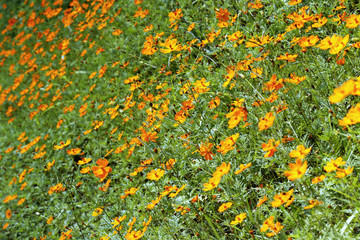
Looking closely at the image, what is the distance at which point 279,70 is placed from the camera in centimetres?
286

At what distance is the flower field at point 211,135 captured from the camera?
1.95 m

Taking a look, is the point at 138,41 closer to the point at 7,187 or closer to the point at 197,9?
the point at 197,9

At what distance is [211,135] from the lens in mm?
2541

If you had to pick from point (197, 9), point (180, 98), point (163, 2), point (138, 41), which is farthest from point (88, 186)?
point (163, 2)

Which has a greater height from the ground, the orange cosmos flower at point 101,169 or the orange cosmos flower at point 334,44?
the orange cosmos flower at point 334,44

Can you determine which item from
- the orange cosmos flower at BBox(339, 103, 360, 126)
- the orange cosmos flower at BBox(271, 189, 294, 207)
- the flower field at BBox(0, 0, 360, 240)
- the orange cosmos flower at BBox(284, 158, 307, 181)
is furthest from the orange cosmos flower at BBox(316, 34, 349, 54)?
the orange cosmos flower at BBox(271, 189, 294, 207)

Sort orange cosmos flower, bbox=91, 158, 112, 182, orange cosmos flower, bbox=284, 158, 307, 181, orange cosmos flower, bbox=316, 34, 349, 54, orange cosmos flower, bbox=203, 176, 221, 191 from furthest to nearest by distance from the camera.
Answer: orange cosmos flower, bbox=91, 158, 112, 182
orange cosmos flower, bbox=316, 34, 349, 54
orange cosmos flower, bbox=203, 176, 221, 191
orange cosmos flower, bbox=284, 158, 307, 181

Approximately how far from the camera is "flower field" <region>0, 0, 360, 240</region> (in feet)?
6.39

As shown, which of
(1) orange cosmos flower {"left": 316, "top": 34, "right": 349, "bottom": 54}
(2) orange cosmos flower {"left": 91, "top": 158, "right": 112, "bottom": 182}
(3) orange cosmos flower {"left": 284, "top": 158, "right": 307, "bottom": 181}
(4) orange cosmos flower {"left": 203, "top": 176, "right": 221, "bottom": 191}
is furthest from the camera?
(2) orange cosmos flower {"left": 91, "top": 158, "right": 112, "bottom": 182}

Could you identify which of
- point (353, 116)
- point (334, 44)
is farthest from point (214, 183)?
point (334, 44)

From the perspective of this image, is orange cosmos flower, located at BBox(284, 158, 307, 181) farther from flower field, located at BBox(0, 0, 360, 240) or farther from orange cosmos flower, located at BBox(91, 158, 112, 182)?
orange cosmos flower, located at BBox(91, 158, 112, 182)

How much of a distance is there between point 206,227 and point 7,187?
2.99 meters

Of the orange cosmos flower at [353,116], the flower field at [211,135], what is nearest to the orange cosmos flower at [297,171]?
the flower field at [211,135]

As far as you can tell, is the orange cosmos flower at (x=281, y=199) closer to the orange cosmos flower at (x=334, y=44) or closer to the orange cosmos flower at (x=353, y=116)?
the orange cosmos flower at (x=353, y=116)
